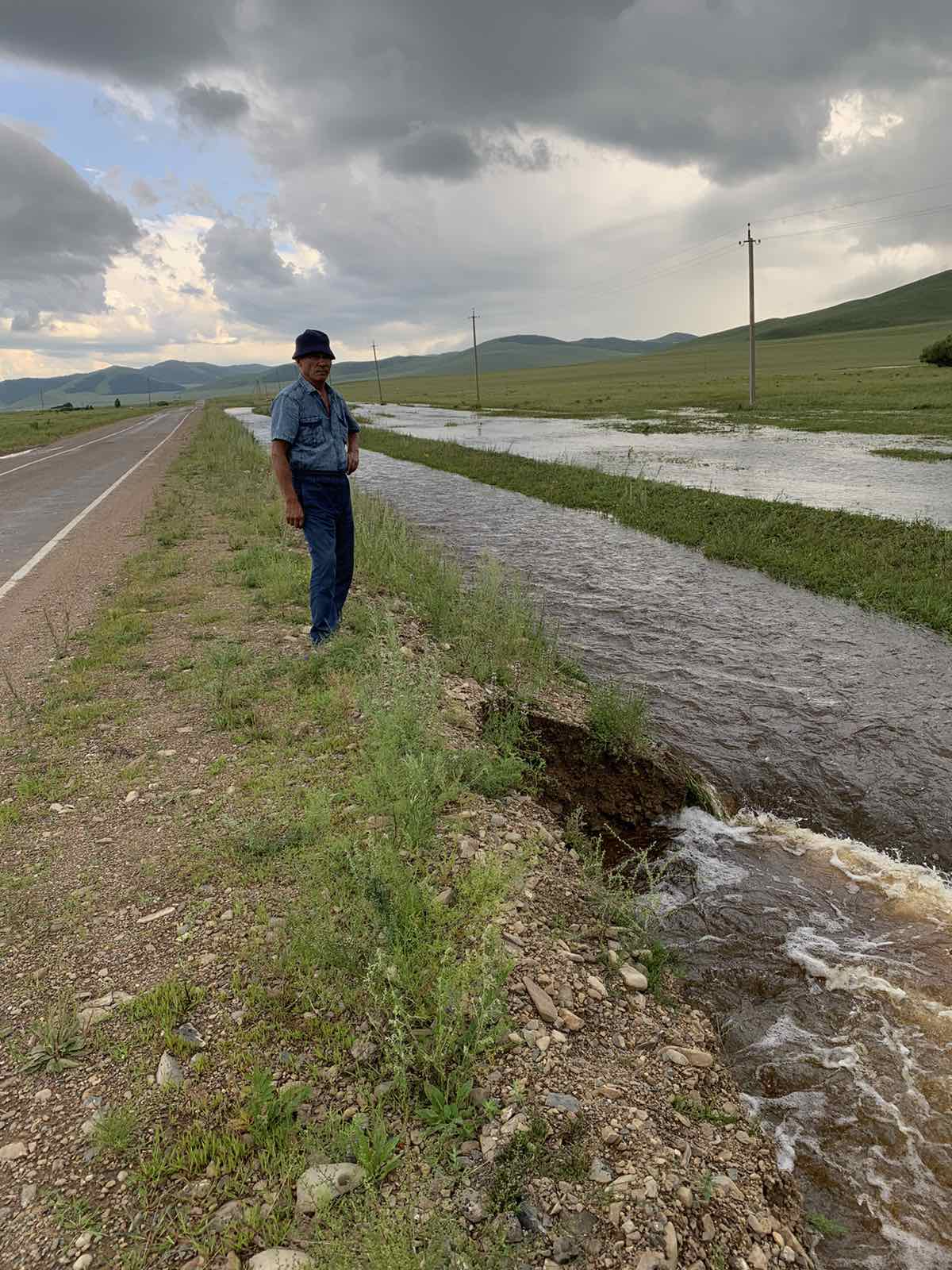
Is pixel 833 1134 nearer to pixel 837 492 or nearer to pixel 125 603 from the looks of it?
pixel 125 603

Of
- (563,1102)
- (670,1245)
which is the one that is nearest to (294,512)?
(563,1102)

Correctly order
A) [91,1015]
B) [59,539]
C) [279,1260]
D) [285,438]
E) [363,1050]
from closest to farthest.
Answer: [279,1260]
[363,1050]
[91,1015]
[285,438]
[59,539]

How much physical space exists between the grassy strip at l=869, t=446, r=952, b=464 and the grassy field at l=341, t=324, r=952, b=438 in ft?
18.4

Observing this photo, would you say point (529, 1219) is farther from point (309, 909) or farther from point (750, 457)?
point (750, 457)

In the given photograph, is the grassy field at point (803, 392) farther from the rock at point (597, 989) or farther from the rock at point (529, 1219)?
the rock at point (529, 1219)

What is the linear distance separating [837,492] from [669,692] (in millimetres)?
13778

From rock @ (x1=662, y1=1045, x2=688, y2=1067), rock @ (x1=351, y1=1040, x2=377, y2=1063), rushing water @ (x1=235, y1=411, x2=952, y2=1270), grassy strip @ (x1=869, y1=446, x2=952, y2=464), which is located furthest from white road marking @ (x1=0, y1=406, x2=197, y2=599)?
grassy strip @ (x1=869, y1=446, x2=952, y2=464)

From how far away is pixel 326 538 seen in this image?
281 inches

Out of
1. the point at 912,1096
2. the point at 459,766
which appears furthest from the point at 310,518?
the point at 912,1096

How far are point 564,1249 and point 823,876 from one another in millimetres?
3608

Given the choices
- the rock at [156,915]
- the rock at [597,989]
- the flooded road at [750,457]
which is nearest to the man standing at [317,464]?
the rock at [156,915]

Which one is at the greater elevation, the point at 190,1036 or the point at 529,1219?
the point at 190,1036

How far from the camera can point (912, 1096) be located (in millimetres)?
3438

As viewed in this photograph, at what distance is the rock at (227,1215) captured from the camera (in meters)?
2.45
